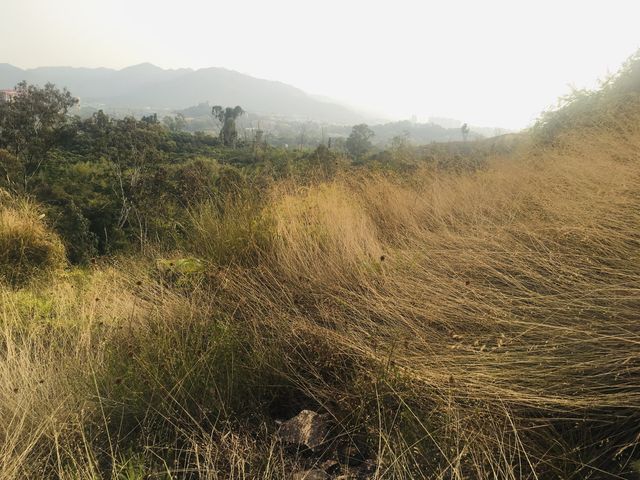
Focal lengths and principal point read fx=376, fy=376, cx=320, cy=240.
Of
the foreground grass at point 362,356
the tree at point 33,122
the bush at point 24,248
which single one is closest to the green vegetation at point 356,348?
the foreground grass at point 362,356

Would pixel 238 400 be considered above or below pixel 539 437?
below

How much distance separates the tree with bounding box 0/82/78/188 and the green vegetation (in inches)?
1050

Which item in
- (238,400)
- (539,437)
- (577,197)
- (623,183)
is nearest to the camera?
(539,437)

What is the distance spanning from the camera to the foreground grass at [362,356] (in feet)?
3.47

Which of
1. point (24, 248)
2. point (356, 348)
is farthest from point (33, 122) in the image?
point (356, 348)

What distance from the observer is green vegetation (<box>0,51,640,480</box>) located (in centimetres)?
107

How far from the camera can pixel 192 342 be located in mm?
1588

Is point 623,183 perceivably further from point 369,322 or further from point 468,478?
point 468,478

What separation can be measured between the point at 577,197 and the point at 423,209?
1.15m

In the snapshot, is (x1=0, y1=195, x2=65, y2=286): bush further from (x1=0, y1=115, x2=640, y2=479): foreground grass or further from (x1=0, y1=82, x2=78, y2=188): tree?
(x1=0, y1=82, x2=78, y2=188): tree

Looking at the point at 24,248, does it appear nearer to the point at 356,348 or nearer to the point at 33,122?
the point at 356,348

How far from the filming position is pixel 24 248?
134 inches

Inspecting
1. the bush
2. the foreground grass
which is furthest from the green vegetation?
the bush

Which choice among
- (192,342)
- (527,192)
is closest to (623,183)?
(527,192)
